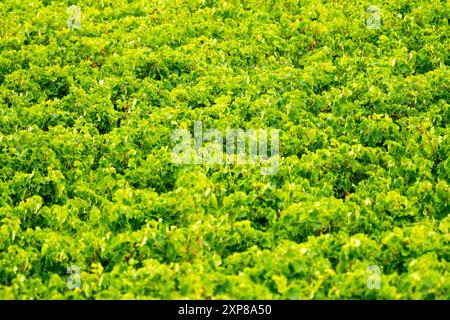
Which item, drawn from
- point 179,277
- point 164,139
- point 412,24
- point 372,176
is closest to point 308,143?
point 372,176

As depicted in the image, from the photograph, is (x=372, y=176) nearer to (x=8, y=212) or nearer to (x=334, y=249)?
(x=334, y=249)

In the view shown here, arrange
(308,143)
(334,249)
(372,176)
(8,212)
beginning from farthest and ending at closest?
1. (308,143)
2. (372,176)
3. (8,212)
4. (334,249)

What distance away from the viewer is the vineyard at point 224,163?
6.46 metres

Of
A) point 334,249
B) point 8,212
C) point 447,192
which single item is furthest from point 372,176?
point 8,212

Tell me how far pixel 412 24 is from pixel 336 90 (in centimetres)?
257

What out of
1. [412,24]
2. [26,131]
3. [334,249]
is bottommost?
[334,249]

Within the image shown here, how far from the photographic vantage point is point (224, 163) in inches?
327

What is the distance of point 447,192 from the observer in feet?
25.2

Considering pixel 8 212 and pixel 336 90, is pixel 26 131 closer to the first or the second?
pixel 8 212

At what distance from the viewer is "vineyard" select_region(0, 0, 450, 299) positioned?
21.2 feet

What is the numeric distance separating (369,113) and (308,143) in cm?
117

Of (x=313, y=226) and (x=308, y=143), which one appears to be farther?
(x=308, y=143)
